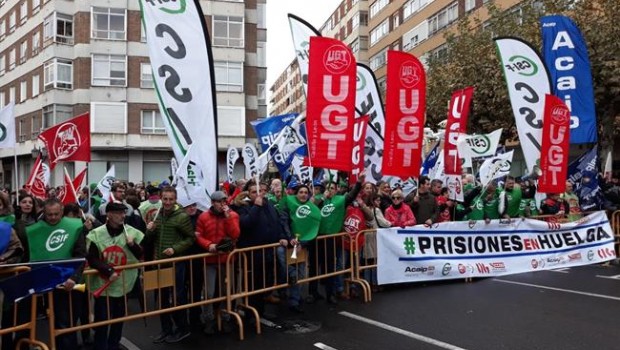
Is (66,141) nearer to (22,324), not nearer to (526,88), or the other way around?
(22,324)

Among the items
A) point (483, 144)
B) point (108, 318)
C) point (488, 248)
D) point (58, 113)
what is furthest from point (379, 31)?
point (108, 318)

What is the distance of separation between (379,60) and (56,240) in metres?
48.6

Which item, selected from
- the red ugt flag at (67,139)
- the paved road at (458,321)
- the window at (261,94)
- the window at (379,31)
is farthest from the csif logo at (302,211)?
the window at (379,31)

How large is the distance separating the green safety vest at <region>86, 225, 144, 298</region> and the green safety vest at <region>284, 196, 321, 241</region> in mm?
2568

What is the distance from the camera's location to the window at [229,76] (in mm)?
35125

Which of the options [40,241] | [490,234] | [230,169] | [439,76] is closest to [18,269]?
[40,241]

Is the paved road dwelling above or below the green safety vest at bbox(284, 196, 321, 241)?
below

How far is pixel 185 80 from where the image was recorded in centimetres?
673

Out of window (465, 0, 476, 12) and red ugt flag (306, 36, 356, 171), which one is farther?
window (465, 0, 476, 12)

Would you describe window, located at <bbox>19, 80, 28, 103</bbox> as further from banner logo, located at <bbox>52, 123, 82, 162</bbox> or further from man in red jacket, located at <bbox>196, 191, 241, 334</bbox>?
man in red jacket, located at <bbox>196, 191, 241, 334</bbox>

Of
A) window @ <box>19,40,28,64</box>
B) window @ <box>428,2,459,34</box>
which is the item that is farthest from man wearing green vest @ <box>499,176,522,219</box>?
window @ <box>19,40,28,64</box>

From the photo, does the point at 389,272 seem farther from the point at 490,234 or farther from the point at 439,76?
the point at 439,76

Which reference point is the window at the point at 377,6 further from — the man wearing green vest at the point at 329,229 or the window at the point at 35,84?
the man wearing green vest at the point at 329,229

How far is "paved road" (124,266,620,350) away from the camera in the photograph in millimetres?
5922
